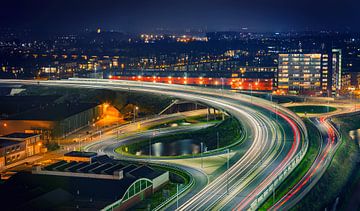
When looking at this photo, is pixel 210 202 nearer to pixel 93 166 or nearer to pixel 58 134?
pixel 93 166

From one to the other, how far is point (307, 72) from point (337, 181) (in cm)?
1979

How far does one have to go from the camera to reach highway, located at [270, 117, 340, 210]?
11.4 metres

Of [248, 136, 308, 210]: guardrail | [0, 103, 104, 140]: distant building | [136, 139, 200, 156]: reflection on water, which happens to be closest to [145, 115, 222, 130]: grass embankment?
[136, 139, 200, 156]: reflection on water

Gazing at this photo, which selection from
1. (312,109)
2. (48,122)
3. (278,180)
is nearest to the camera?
(278,180)

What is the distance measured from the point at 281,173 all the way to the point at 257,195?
1.78m

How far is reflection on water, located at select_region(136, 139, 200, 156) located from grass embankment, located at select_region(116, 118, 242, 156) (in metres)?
0.14

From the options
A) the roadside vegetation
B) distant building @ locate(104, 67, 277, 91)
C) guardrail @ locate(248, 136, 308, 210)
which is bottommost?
guardrail @ locate(248, 136, 308, 210)

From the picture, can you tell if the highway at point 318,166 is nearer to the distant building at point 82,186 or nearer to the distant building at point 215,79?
the distant building at point 82,186

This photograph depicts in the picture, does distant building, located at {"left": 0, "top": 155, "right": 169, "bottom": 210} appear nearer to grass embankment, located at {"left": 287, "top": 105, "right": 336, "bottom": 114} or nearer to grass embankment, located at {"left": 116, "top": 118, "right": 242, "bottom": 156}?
grass embankment, located at {"left": 116, "top": 118, "right": 242, "bottom": 156}

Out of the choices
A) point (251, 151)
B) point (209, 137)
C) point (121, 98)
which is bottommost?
point (209, 137)

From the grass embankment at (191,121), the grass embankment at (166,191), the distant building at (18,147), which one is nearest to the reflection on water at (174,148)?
the grass embankment at (191,121)

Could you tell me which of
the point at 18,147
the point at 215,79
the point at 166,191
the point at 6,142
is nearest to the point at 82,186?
the point at 166,191

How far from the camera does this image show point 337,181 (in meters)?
14.5

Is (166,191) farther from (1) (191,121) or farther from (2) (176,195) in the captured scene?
(1) (191,121)
